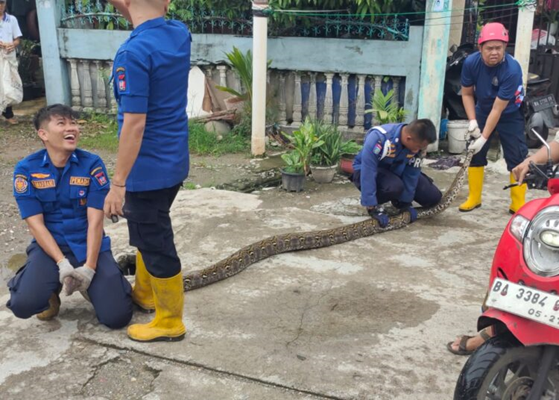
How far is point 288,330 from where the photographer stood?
3.49 metres

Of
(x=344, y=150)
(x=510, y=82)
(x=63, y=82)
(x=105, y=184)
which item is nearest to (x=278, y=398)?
(x=105, y=184)

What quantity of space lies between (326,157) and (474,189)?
1.62 meters

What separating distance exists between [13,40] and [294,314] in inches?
282

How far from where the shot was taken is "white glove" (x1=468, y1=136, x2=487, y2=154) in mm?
5453

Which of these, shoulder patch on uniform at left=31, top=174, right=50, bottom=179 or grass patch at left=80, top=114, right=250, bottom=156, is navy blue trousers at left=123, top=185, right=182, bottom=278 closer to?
shoulder patch on uniform at left=31, top=174, right=50, bottom=179

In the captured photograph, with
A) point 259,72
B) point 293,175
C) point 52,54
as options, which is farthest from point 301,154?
point 52,54

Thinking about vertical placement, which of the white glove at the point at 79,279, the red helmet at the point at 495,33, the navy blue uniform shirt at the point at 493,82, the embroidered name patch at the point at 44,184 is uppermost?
the red helmet at the point at 495,33

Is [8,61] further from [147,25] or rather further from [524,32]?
[524,32]

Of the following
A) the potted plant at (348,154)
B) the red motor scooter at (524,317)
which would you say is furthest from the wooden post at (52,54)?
the red motor scooter at (524,317)

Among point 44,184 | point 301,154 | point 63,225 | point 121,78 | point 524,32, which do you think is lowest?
point 301,154

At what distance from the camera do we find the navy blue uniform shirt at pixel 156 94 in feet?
9.14

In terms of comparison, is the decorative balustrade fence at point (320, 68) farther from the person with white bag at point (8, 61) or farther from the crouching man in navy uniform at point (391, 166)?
the crouching man in navy uniform at point (391, 166)

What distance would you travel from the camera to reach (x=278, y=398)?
286 cm

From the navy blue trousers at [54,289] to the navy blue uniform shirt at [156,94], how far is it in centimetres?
71
